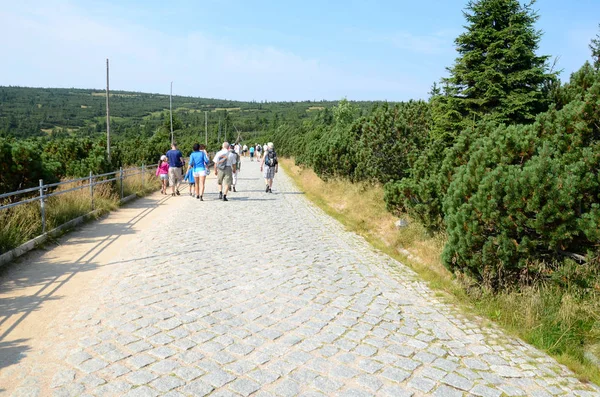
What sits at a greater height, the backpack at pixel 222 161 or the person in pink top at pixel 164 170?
the backpack at pixel 222 161

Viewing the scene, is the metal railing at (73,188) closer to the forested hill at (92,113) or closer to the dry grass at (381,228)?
the dry grass at (381,228)

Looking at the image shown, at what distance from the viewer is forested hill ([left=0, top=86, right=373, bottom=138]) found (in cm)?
9139

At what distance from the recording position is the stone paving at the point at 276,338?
3541mm

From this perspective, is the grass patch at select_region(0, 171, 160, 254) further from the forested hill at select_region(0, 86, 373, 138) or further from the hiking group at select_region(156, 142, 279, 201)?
the forested hill at select_region(0, 86, 373, 138)

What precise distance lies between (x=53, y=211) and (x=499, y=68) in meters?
10.2

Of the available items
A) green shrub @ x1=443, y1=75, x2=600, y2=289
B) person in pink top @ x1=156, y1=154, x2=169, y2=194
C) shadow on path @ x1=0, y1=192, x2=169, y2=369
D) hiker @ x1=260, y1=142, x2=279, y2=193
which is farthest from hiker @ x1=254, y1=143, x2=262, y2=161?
green shrub @ x1=443, y1=75, x2=600, y2=289

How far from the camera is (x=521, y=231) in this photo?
16.8 feet

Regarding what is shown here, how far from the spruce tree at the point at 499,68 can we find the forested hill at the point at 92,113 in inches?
2976

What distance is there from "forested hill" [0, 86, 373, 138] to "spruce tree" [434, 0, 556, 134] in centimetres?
7559

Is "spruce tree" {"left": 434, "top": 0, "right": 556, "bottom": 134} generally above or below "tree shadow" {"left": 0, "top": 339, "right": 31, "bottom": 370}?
above

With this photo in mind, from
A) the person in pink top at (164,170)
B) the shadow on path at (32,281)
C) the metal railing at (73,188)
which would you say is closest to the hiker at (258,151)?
the metal railing at (73,188)

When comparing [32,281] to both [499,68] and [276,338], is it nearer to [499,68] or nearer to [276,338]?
[276,338]

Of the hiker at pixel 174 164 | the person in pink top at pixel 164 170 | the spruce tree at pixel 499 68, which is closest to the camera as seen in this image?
the spruce tree at pixel 499 68

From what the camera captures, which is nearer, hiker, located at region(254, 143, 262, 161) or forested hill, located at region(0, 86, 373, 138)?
hiker, located at region(254, 143, 262, 161)
